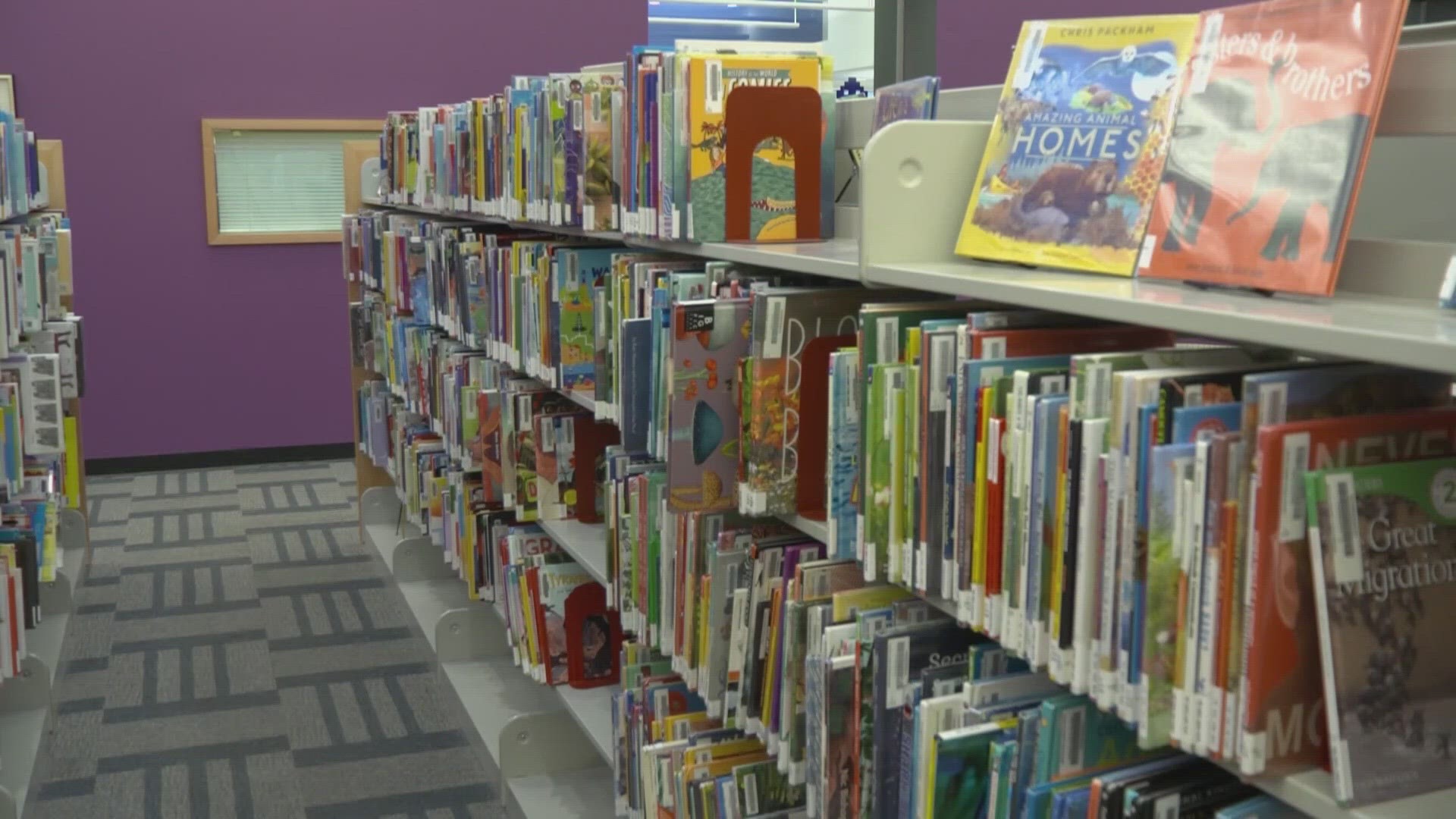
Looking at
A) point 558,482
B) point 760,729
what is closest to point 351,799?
Answer: point 558,482

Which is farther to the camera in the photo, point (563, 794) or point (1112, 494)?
point (563, 794)

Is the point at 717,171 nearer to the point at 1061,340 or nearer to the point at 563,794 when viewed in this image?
the point at 1061,340

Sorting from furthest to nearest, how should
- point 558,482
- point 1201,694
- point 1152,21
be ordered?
point 558,482 < point 1152,21 < point 1201,694

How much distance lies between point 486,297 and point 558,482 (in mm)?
673

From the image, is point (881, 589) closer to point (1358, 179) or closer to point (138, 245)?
point (1358, 179)

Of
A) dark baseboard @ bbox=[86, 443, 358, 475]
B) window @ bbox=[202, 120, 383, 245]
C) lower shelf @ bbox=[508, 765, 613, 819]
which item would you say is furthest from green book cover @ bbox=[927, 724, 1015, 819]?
dark baseboard @ bbox=[86, 443, 358, 475]

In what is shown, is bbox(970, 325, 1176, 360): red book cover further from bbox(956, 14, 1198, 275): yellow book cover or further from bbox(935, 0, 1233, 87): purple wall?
bbox(935, 0, 1233, 87): purple wall

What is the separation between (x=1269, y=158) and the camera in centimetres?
130

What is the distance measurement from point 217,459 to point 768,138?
5.64 m

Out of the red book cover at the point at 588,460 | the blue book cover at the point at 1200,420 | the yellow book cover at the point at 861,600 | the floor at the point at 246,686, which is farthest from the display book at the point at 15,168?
the blue book cover at the point at 1200,420

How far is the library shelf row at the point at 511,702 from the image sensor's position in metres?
3.24

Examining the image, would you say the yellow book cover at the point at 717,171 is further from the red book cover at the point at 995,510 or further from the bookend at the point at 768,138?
the red book cover at the point at 995,510

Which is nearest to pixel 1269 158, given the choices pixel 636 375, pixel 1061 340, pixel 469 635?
pixel 1061 340

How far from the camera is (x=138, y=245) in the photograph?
22.4 feet
